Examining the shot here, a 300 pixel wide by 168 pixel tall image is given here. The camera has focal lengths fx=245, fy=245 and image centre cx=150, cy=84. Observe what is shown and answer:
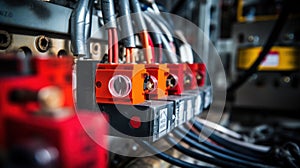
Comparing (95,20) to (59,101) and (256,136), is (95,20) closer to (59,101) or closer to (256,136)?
(59,101)

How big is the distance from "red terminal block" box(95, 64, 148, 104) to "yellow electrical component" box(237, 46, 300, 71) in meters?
1.48

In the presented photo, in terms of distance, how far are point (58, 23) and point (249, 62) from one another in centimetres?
152

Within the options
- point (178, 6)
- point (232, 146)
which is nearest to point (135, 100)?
point (232, 146)

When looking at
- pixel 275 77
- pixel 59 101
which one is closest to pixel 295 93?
pixel 275 77

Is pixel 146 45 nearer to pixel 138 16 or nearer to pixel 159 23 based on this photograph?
pixel 138 16

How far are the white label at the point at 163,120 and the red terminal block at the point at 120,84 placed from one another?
0.17 ft

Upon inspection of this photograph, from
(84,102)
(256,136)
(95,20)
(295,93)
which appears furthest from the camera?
(295,93)

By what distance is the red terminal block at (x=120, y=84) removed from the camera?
493mm

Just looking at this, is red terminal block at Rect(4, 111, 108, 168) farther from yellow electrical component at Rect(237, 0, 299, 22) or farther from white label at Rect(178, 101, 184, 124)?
yellow electrical component at Rect(237, 0, 299, 22)

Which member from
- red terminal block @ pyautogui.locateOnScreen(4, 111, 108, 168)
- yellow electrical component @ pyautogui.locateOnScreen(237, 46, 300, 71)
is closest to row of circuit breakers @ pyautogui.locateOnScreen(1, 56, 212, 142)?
red terminal block @ pyautogui.locateOnScreen(4, 111, 108, 168)

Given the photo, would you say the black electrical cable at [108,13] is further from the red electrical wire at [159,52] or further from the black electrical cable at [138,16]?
the red electrical wire at [159,52]

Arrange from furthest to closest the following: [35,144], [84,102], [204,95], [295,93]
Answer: [295,93] → [204,95] → [84,102] → [35,144]

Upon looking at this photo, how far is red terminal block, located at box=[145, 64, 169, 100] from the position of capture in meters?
0.56

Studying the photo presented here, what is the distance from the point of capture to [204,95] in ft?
2.80
